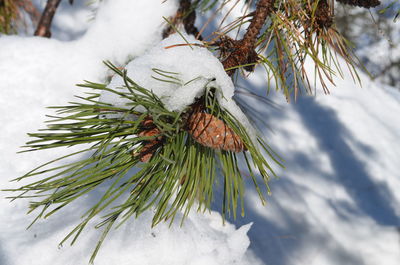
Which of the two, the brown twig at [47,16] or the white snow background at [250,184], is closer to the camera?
the white snow background at [250,184]

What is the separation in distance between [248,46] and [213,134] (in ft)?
0.74

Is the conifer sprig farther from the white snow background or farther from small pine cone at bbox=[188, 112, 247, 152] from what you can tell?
the white snow background

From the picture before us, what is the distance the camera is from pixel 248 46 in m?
0.71

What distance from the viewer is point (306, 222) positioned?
1.47 meters

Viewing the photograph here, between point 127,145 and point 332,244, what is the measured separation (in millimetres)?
1066

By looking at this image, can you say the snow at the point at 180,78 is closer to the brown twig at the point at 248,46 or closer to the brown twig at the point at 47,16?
the brown twig at the point at 248,46

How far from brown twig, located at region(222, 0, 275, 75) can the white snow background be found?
17.2 inches

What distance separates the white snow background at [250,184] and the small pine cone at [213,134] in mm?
362

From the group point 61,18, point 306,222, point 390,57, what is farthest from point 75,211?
point 390,57

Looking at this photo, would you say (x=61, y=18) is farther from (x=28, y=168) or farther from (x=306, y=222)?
(x=306, y=222)

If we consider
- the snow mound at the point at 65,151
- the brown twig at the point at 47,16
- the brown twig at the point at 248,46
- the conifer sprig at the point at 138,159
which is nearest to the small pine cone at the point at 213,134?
the conifer sprig at the point at 138,159

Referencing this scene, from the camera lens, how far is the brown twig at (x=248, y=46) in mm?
706

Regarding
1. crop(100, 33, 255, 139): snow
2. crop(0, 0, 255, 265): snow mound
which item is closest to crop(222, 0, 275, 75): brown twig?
crop(100, 33, 255, 139): snow

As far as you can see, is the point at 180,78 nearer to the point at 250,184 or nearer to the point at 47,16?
the point at 250,184
